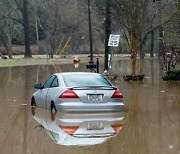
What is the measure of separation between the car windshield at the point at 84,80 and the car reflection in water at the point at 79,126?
0.94 m

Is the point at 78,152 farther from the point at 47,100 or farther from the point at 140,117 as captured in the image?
the point at 47,100

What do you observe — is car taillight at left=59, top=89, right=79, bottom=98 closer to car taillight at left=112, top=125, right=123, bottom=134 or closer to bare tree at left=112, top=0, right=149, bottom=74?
car taillight at left=112, top=125, right=123, bottom=134

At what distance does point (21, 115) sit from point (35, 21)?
228 ft

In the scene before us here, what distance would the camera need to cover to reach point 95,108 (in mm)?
14914

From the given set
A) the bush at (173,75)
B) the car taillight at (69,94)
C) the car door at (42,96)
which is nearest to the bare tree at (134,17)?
the bush at (173,75)

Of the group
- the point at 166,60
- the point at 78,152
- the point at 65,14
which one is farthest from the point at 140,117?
the point at 65,14

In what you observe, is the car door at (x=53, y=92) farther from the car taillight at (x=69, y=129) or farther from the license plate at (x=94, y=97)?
the car taillight at (x=69, y=129)

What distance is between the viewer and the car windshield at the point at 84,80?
1549 cm

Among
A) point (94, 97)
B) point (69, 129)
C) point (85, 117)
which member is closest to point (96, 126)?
point (69, 129)

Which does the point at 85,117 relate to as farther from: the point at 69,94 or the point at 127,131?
the point at 127,131

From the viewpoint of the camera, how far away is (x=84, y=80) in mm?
15750

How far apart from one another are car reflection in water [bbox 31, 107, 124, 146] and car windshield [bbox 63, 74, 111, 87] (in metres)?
0.94

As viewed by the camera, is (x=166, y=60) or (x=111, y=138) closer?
(x=111, y=138)

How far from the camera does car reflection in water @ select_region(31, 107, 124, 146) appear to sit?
35.8ft
